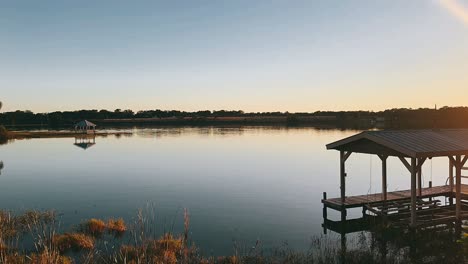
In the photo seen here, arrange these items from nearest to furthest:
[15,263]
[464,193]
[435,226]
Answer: [15,263] < [435,226] < [464,193]

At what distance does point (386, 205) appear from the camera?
18.2 m

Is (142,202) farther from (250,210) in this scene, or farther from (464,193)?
(464,193)

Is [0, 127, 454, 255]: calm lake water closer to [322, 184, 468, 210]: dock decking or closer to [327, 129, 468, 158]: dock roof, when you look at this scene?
[322, 184, 468, 210]: dock decking

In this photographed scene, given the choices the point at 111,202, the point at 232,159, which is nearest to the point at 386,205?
the point at 111,202

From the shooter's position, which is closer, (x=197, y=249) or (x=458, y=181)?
(x=197, y=249)

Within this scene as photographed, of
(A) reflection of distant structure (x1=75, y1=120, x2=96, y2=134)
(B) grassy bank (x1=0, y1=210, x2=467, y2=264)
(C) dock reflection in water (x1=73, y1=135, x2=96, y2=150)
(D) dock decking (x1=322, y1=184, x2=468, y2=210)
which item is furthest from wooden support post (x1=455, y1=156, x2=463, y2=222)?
(A) reflection of distant structure (x1=75, y1=120, x2=96, y2=134)

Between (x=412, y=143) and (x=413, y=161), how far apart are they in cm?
108

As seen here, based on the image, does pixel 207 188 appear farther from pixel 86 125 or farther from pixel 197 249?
pixel 86 125

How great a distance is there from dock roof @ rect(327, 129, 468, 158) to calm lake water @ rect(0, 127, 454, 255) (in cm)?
395

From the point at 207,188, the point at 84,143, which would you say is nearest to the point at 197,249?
the point at 207,188

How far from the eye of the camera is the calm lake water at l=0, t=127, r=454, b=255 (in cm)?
1694

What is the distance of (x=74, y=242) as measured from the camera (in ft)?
43.7

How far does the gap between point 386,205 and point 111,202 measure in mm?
14520

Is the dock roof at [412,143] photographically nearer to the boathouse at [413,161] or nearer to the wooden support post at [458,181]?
the boathouse at [413,161]
